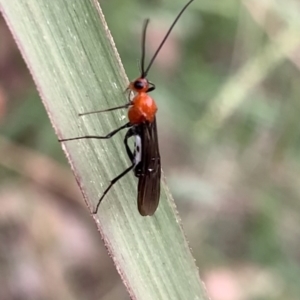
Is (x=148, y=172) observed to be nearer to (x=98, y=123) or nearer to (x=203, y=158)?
(x=98, y=123)

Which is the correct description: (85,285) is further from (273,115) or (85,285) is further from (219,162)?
(273,115)

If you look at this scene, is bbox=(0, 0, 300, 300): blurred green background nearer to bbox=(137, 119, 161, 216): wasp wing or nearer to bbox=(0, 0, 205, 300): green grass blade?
bbox=(137, 119, 161, 216): wasp wing

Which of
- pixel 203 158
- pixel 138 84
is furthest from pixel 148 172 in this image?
pixel 203 158

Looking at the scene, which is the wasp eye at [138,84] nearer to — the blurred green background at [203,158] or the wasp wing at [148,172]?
the wasp wing at [148,172]

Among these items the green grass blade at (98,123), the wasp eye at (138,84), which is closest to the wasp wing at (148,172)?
the green grass blade at (98,123)

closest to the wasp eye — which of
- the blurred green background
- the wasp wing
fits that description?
the wasp wing

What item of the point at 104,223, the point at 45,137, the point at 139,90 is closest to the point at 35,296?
the point at 45,137
